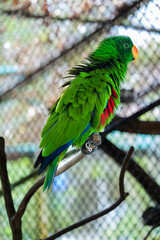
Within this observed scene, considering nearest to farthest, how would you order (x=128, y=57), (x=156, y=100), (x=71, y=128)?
(x=71, y=128), (x=128, y=57), (x=156, y=100)

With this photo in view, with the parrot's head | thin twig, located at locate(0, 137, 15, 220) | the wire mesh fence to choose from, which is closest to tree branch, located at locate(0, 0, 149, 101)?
the wire mesh fence

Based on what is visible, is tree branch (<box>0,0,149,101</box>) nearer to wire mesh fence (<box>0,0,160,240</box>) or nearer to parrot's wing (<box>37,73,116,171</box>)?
wire mesh fence (<box>0,0,160,240</box>)

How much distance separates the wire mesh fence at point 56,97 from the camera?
957 mm

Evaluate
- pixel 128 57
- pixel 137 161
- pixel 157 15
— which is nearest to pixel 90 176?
pixel 137 161

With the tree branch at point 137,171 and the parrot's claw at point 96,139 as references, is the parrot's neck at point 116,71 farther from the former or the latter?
the tree branch at point 137,171

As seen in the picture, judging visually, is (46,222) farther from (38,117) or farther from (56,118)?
(56,118)

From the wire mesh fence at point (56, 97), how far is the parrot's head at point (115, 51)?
17 centimetres

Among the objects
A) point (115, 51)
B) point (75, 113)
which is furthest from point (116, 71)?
point (75, 113)

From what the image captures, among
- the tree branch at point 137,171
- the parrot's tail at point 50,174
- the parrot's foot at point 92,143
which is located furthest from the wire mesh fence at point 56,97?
the parrot's tail at point 50,174

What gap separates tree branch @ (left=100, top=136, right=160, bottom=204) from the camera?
0.94 metres

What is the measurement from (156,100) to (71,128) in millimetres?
399

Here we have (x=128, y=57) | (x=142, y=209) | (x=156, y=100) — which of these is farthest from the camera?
(x=142, y=209)

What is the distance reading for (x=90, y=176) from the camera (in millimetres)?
1066

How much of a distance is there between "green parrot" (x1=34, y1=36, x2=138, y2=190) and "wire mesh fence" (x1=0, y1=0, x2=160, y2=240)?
0.23 m
